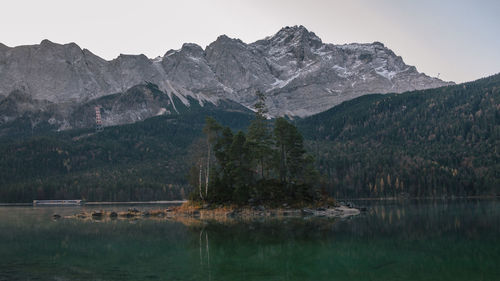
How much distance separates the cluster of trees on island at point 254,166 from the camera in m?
89.5

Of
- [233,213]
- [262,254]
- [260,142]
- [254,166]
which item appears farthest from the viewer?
[260,142]

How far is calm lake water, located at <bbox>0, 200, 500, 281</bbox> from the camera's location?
2848 cm

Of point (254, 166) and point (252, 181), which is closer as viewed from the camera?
point (254, 166)

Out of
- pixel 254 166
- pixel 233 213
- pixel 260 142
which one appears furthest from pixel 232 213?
pixel 260 142

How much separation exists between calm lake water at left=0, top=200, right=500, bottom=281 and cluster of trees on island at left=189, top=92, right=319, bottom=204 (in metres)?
35.0

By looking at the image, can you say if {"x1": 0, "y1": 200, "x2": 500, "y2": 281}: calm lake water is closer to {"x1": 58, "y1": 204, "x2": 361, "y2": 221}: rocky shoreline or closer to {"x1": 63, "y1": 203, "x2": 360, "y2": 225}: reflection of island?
{"x1": 63, "y1": 203, "x2": 360, "y2": 225}: reflection of island

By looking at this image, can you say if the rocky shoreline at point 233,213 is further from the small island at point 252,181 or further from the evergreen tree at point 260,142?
the evergreen tree at point 260,142

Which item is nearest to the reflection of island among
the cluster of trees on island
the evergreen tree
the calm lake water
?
the cluster of trees on island

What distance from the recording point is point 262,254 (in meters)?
36.2

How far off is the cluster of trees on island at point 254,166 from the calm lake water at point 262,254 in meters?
35.0

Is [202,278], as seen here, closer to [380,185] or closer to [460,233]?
[460,233]

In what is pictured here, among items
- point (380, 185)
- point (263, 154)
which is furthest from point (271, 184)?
point (380, 185)

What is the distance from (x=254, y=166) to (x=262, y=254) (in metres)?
54.7

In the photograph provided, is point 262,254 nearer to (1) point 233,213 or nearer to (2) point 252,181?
(1) point 233,213
